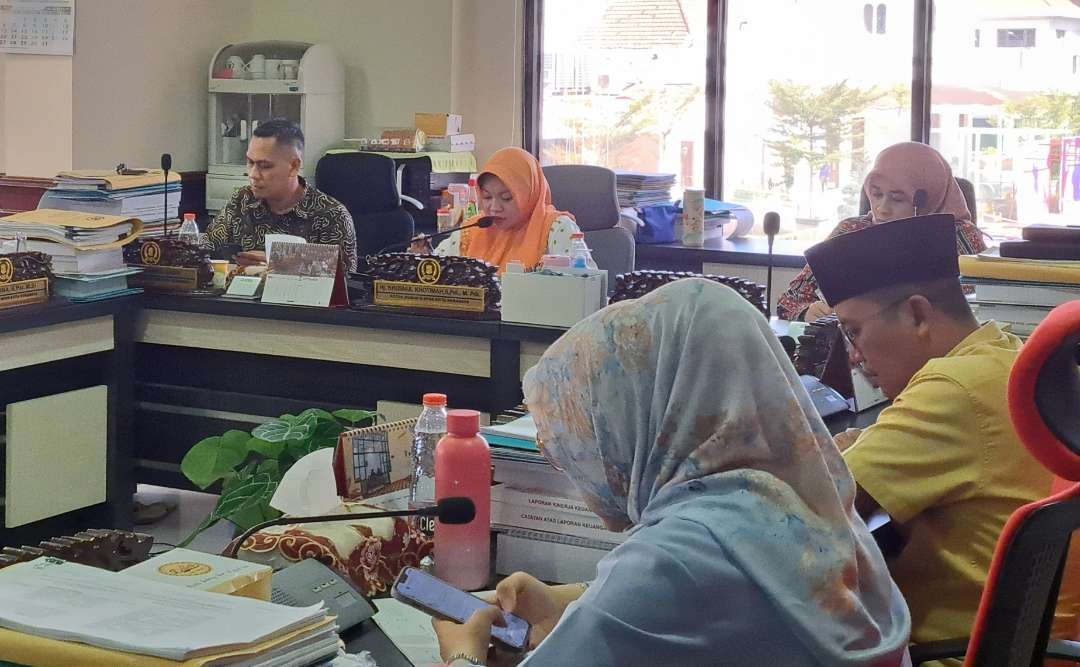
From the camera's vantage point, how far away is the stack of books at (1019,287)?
96.3 inches

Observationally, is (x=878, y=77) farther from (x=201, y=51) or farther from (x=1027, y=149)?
(x=201, y=51)

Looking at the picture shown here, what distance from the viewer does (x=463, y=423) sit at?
1568 millimetres

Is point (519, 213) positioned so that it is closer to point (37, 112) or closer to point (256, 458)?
point (256, 458)

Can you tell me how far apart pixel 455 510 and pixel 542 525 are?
16 centimetres

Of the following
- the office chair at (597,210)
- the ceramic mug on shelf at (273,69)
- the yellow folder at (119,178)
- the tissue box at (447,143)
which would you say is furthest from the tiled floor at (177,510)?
the ceramic mug on shelf at (273,69)

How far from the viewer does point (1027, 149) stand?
529 centimetres

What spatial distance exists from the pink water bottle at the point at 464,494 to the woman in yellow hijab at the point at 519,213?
2590 mm

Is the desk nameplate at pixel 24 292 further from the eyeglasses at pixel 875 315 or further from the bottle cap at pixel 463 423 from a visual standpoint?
the eyeglasses at pixel 875 315

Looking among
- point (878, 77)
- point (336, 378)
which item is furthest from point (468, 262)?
point (878, 77)

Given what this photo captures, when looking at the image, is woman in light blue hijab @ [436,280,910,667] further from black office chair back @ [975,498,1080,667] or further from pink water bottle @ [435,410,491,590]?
pink water bottle @ [435,410,491,590]

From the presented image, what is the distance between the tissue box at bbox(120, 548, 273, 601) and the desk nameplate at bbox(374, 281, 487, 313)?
1751mm

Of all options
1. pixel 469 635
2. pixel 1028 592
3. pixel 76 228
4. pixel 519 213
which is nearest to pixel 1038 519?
pixel 1028 592

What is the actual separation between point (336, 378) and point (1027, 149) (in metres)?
3.31

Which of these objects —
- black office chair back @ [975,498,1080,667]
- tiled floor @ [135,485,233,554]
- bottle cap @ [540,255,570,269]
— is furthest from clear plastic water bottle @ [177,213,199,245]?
black office chair back @ [975,498,1080,667]
